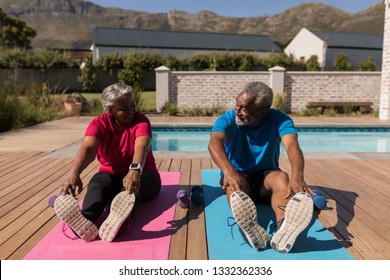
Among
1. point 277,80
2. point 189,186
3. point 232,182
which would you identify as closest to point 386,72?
point 277,80

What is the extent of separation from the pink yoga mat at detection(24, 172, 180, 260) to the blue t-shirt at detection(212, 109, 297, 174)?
2.21ft

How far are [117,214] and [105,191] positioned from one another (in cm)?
41

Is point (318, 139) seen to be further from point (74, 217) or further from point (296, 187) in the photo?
point (74, 217)

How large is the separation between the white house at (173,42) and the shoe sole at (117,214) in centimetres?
3324

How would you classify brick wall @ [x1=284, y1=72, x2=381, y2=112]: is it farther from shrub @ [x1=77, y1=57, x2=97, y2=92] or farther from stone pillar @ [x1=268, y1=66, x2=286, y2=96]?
shrub @ [x1=77, y1=57, x2=97, y2=92]

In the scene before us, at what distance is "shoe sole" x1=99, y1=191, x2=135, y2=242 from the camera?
2.20 meters

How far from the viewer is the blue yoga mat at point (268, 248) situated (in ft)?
6.72

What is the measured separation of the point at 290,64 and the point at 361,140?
17988 mm

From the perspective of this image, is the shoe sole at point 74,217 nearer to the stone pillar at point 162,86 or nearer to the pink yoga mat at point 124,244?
the pink yoga mat at point 124,244

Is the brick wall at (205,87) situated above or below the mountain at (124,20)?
below

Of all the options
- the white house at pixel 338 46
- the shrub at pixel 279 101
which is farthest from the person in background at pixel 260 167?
the white house at pixel 338 46

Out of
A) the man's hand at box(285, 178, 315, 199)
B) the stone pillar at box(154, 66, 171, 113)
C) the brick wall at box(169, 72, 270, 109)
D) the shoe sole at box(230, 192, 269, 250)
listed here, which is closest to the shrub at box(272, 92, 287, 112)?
the brick wall at box(169, 72, 270, 109)

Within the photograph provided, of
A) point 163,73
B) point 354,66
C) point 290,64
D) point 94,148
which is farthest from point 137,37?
Answer: point 94,148

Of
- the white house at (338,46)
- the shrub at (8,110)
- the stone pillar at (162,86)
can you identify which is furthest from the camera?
the white house at (338,46)
